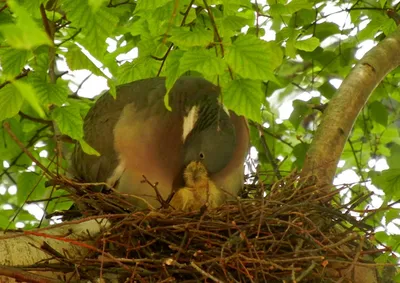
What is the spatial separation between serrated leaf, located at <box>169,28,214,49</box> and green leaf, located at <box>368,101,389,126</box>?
2012mm

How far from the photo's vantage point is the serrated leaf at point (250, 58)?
7.05ft

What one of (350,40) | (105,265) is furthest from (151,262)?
(350,40)

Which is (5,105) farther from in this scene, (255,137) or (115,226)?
(255,137)

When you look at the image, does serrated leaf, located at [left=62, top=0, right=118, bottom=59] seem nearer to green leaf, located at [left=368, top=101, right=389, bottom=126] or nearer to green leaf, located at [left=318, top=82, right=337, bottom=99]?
green leaf, located at [left=318, top=82, right=337, bottom=99]

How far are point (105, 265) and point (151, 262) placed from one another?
6.3 inches

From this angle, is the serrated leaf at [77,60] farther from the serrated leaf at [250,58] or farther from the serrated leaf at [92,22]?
the serrated leaf at [250,58]

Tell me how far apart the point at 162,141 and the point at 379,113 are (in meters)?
1.64

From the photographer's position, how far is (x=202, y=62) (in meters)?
2.18

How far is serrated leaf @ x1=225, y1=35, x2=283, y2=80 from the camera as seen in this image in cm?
215

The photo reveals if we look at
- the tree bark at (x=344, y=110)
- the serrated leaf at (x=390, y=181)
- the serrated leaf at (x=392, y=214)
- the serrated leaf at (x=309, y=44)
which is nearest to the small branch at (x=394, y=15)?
the tree bark at (x=344, y=110)

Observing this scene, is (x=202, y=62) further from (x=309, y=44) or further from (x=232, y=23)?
(x=309, y=44)

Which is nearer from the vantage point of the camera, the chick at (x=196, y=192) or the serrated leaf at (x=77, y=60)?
the serrated leaf at (x=77, y=60)

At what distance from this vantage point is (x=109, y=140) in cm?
307

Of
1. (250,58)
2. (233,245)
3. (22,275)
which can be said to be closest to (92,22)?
(250,58)
